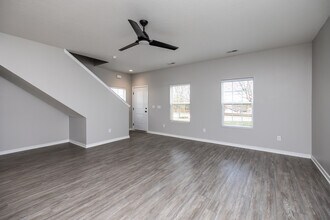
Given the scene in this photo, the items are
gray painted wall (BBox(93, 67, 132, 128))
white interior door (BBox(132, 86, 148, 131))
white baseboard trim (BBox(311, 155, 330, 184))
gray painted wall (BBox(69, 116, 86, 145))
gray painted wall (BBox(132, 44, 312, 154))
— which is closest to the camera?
white baseboard trim (BBox(311, 155, 330, 184))

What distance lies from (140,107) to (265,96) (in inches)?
192

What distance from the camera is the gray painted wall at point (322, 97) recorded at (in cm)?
261

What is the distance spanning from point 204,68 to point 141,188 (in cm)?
417

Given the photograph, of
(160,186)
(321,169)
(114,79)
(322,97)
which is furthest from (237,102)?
(114,79)

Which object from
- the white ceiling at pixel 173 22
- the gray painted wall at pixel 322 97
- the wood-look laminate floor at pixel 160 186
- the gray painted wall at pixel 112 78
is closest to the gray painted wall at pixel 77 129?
the wood-look laminate floor at pixel 160 186

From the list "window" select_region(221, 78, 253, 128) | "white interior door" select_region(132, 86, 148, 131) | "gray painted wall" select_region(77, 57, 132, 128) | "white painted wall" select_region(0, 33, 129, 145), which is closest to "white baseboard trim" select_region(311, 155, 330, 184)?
"window" select_region(221, 78, 253, 128)

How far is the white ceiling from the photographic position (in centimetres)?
224

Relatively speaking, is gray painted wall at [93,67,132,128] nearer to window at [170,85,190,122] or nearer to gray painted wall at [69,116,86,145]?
gray painted wall at [69,116,86,145]

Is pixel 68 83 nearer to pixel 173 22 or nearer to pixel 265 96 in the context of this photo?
pixel 173 22

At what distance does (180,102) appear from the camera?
231 inches

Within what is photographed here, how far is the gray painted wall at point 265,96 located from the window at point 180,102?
24cm

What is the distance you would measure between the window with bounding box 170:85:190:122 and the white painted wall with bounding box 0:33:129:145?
1864 mm

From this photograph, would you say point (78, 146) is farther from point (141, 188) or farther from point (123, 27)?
point (123, 27)

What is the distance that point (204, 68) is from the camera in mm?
5172
